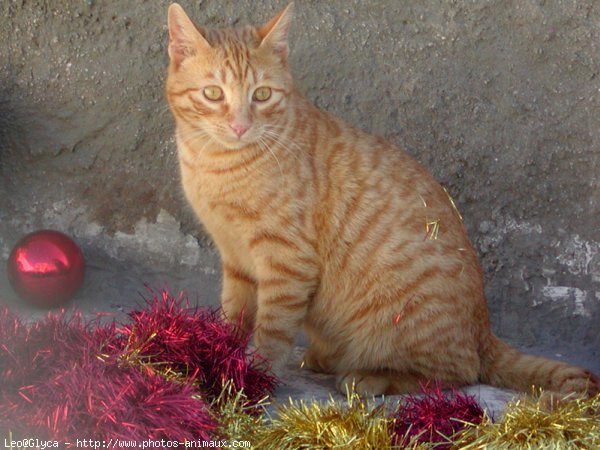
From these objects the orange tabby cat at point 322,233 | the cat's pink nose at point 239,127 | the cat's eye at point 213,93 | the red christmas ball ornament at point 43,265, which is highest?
the cat's eye at point 213,93

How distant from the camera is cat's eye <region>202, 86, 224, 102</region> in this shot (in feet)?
9.86

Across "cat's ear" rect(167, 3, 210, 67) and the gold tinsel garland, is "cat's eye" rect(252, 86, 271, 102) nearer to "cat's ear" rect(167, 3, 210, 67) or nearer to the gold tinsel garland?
"cat's ear" rect(167, 3, 210, 67)

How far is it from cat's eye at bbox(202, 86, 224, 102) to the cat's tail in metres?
1.27

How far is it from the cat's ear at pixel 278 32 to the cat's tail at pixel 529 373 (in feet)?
4.14

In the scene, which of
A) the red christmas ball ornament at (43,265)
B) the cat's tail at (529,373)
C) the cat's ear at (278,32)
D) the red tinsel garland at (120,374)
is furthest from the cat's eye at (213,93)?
the cat's tail at (529,373)

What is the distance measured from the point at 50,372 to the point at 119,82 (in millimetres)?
2036

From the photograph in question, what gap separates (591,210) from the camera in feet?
12.4

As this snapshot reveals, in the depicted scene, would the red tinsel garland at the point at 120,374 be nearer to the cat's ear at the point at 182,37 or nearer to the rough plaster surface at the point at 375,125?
the cat's ear at the point at 182,37

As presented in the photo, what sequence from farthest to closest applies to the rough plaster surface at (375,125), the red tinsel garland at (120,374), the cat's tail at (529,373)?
1. the rough plaster surface at (375,125)
2. the cat's tail at (529,373)
3. the red tinsel garland at (120,374)

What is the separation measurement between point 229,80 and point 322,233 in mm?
610

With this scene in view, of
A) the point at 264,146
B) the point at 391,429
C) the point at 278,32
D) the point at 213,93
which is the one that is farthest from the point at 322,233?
the point at 391,429

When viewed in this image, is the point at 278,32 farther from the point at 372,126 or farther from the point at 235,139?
the point at 372,126

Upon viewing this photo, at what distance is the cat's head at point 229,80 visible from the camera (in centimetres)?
299

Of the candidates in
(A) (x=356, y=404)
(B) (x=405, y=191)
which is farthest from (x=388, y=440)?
(B) (x=405, y=191)
